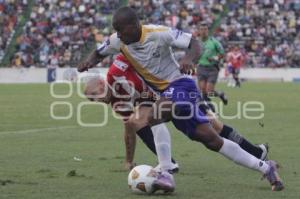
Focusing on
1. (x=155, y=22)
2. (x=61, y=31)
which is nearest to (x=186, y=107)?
(x=155, y=22)

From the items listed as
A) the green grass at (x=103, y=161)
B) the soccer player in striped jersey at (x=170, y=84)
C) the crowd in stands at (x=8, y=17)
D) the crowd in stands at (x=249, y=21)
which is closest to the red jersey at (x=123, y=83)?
the green grass at (x=103, y=161)

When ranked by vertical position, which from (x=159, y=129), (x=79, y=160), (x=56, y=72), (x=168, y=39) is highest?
(x=168, y=39)

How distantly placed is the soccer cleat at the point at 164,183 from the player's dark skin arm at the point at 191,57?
3.57ft

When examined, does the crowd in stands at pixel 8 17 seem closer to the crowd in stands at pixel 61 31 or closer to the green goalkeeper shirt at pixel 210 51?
the crowd in stands at pixel 61 31

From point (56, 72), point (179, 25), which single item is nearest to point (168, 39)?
point (56, 72)

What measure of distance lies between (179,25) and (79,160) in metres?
42.1

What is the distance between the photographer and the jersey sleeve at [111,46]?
912cm

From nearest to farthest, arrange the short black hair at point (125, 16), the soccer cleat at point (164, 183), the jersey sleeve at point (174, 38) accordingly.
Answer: the soccer cleat at point (164, 183)
the short black hair at point (125, 16)
the jersey sleeve at point (174, 38)

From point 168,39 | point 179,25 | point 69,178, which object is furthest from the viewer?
point 179,25

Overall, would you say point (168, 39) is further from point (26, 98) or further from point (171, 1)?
point (171, 1)

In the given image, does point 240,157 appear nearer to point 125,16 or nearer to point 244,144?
point 244,144

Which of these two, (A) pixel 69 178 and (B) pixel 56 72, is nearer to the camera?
(A) pixel 69 178

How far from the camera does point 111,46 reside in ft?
30.4

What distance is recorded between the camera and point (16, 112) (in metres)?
22.8
